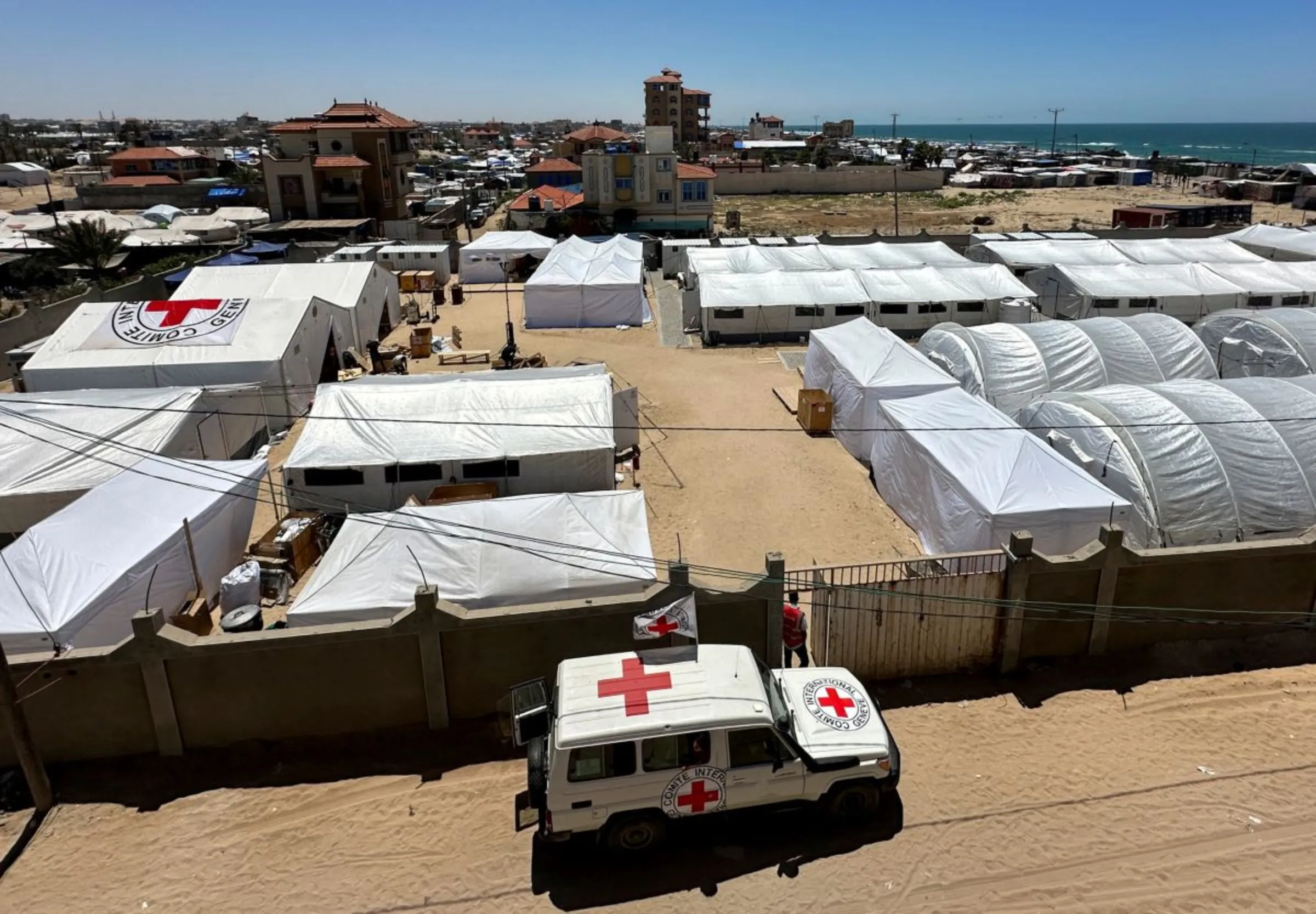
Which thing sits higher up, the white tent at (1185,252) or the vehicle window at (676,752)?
the white tent at (1185,252)

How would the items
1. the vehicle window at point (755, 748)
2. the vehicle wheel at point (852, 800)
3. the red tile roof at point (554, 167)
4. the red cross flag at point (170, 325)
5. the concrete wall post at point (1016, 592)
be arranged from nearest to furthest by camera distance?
the vehicle window at point (755, 748), the vehicle wheel at point (852, 800), the concrete wall post at point (1016, 592), the red cross flag at point (170, 325), the red tile roof at point (554, 167)

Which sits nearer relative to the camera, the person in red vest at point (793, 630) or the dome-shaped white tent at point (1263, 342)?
the person in red vest at point (793, 630)

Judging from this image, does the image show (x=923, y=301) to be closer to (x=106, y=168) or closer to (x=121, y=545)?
(x=121, y=545)

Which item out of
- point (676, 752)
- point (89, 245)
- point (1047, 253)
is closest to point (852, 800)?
point (676, 752)

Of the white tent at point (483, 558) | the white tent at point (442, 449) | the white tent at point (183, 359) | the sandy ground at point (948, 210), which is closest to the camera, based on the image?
the white tent at point (483, 558)

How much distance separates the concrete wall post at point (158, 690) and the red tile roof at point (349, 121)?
5523cm

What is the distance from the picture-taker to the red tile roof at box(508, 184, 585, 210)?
178 feet

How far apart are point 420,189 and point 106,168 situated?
40132 millimetres

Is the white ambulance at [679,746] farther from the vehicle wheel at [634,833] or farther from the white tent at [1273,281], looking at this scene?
the white tent at [1273,281]

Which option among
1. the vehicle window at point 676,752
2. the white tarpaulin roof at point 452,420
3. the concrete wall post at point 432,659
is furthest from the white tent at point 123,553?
the vehicle window at point 676,752

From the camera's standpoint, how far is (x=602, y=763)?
7559mm

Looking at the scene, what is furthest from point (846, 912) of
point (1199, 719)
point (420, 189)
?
point (420, 189)

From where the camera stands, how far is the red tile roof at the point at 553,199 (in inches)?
2132

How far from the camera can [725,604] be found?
1005 cm
